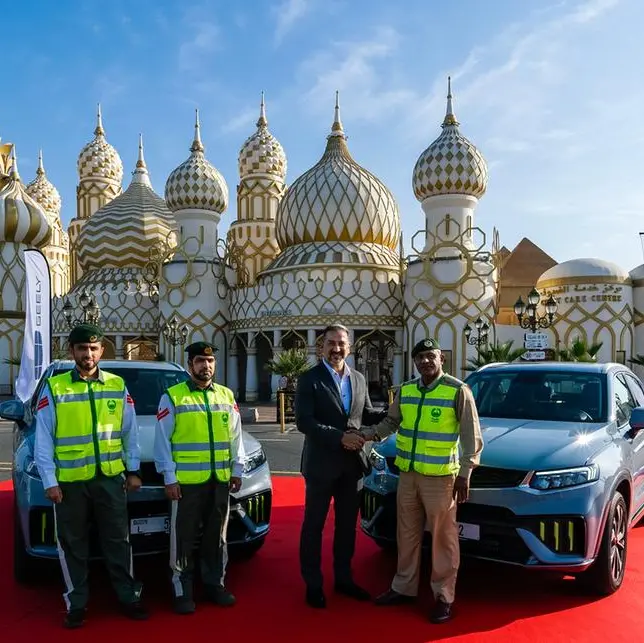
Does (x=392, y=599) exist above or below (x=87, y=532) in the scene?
below

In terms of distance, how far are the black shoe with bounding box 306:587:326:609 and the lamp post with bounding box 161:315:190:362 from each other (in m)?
21.0

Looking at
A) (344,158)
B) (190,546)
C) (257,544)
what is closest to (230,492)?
(190,546)

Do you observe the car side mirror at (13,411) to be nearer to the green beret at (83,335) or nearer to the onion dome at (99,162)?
the green beret at (83,335)

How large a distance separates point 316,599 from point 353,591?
28 cm

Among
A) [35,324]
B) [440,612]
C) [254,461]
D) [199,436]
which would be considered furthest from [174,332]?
[440,612]

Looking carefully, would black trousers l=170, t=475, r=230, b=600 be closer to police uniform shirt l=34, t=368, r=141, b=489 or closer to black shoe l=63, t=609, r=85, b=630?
police uniform shirt l=34, t=368, r=141, b=489

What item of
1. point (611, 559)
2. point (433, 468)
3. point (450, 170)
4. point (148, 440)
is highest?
point (450, 170)

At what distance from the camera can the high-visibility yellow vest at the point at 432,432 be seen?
12.9 ft

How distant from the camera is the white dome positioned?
27141 millimetres

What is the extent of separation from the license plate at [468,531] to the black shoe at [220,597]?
1573 millimetres

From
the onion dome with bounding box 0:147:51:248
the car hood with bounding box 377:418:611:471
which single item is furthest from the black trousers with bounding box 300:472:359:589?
the onion dome with bounding box 0:147:51:248

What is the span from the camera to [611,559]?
166 inches

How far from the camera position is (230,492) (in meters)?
4.11

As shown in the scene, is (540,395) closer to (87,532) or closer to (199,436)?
(199,436)
